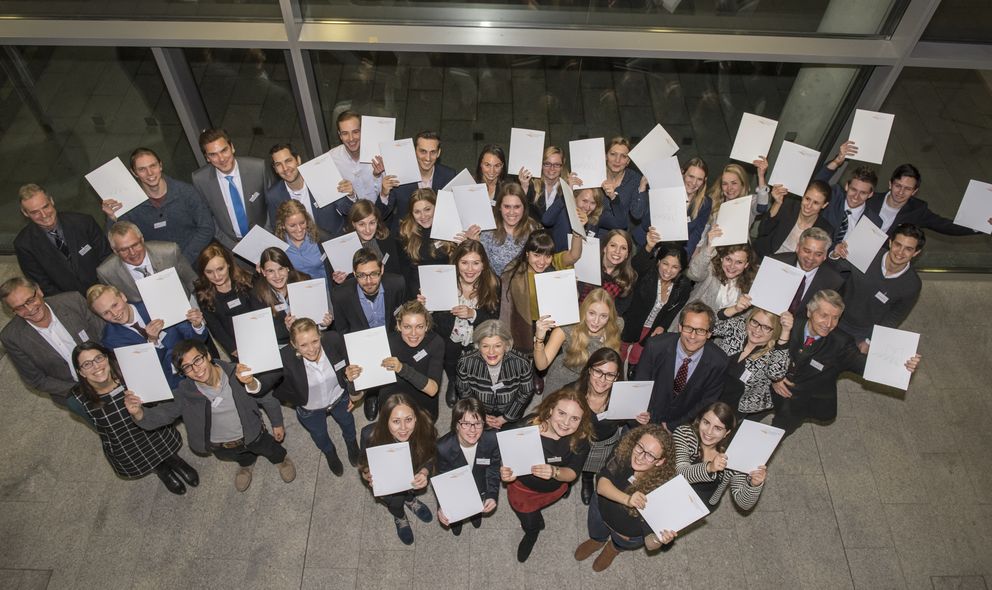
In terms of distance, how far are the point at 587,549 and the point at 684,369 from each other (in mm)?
1557

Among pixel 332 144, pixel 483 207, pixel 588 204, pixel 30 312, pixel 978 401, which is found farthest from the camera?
pixel 332 144

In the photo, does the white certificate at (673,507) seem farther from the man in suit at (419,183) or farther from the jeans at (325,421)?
the man in suit at (419,183)

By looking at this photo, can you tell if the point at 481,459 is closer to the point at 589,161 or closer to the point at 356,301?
the point at 356,301

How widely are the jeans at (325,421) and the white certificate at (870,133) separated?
4793 mm

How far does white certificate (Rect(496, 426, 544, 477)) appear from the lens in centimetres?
409

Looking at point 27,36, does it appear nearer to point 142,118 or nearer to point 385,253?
point 142,118

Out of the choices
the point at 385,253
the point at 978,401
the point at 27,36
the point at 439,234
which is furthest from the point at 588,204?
the point at 27,36

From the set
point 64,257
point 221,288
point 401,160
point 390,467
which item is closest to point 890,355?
point 390,467

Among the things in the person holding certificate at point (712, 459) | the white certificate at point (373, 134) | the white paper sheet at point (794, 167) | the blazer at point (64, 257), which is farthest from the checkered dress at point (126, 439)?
the white paper sheet at point (794, 167)

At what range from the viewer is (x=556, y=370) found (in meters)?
5.66

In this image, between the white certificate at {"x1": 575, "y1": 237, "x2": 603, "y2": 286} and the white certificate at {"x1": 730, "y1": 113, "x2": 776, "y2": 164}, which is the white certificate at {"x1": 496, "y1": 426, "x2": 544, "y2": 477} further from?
the white certificate at {"x1": 730, "y1": 113, "x2": 776, "y2": 164}

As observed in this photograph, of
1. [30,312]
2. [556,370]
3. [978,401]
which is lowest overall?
[978,401]

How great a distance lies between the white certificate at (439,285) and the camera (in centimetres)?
484

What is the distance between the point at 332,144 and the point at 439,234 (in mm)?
2096
